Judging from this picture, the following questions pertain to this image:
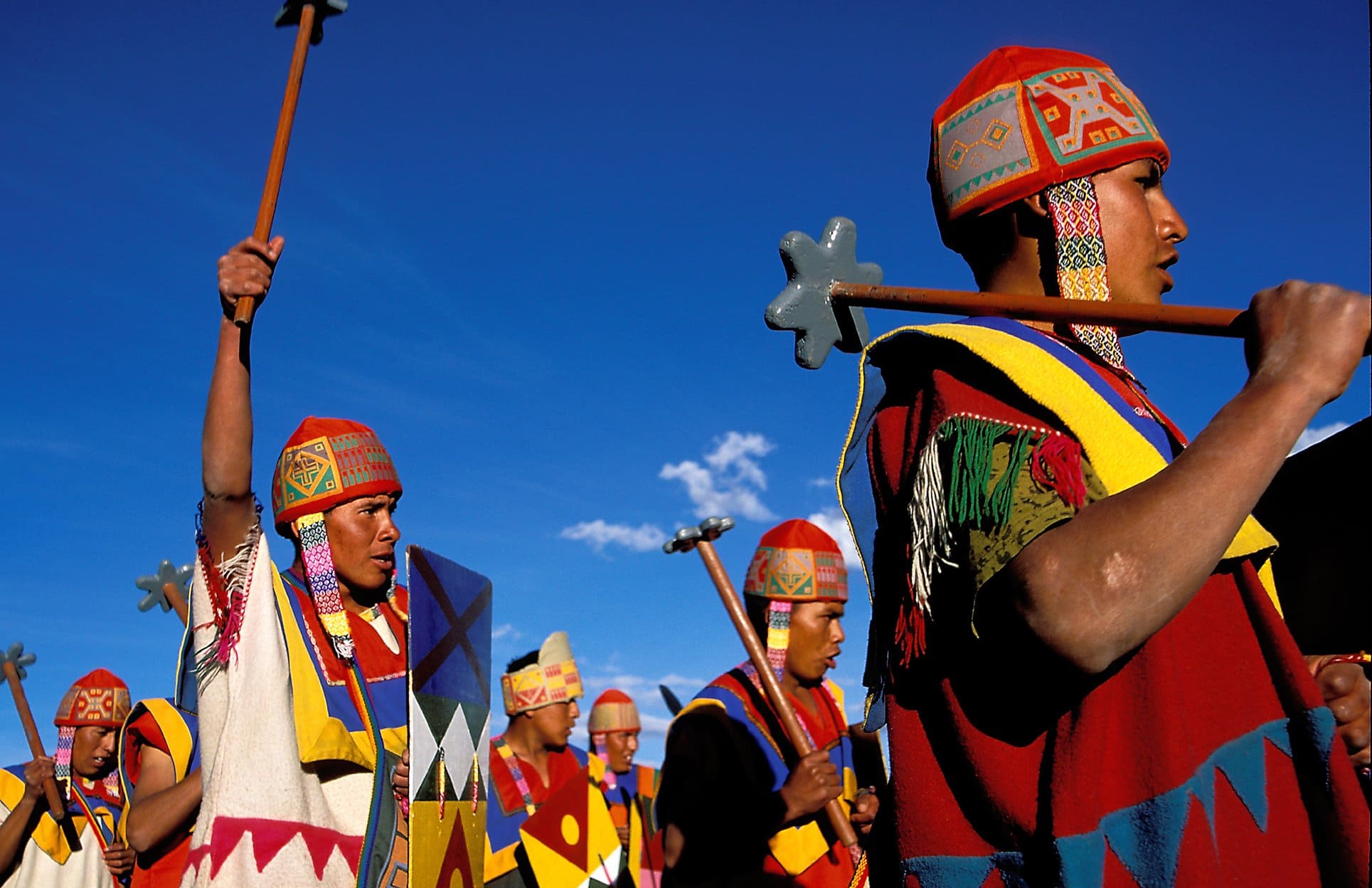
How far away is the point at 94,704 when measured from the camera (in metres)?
9.20

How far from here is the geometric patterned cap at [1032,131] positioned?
2.09 m

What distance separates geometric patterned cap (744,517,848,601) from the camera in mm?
6707

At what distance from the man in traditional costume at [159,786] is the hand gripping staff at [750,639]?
2.63 metres

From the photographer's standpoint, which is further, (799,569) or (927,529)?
(799,569)

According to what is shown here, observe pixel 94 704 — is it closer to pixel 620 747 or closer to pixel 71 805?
pixel 71 805

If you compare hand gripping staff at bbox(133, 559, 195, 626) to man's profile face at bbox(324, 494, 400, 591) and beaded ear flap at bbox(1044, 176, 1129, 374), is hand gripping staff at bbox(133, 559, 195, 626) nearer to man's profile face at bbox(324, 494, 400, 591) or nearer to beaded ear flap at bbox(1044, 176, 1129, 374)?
man's profile face at bbox(324, 494, 400, 591)

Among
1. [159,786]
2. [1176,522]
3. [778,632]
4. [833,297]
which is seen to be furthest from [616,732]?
[1176,522]

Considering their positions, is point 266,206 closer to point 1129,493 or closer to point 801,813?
point 1129,493

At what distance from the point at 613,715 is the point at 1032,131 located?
→ 50.7ft

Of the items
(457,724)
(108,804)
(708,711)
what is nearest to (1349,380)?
(457,724)

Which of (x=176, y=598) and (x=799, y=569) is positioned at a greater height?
(x=176, y=598)

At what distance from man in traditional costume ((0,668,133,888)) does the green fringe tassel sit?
23.8 feet

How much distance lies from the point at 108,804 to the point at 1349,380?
29.5ft

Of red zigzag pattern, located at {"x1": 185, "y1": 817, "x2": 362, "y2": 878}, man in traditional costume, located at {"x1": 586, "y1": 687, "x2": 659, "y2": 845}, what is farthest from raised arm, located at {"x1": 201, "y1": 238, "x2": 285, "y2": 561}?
man in traditional costume, located at {"x1": 586, "y1": 687, "x2": 659, "y2": 845}
